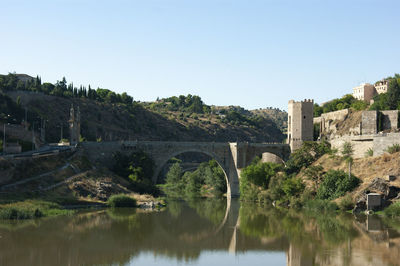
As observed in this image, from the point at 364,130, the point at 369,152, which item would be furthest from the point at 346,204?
the point at 364,130

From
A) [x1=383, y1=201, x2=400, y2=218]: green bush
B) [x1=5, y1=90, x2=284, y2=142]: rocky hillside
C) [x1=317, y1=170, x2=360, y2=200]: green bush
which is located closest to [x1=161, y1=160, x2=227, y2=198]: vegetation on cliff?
[x1=5, y1=90, x2=284, y2=142]: rocky hillside

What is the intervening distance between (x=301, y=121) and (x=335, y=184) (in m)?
16.1

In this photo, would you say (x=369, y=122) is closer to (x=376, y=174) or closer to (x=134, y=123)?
(x=376, y=174)

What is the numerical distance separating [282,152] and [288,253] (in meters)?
33.8

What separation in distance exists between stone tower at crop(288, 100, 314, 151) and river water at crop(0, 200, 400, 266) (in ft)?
61.1

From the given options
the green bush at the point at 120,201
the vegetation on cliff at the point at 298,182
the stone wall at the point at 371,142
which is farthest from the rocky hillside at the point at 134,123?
the green bush at the point at 120,201

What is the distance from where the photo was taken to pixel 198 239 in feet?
106

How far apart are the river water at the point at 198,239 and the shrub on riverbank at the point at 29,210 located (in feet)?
4.60

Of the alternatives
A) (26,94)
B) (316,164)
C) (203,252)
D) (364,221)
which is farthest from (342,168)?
(26,94)

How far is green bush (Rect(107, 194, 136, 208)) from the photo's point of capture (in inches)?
1745

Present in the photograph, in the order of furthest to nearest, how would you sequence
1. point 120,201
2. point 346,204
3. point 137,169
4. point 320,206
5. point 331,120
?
1. point 331,120
2. point 137,169
3. point 120,201
4. point 320,206
5. point 346,204

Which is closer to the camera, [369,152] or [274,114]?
[369,152]

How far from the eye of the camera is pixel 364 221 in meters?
37.4

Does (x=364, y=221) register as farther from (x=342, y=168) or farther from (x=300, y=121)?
(x=300, y=121)
